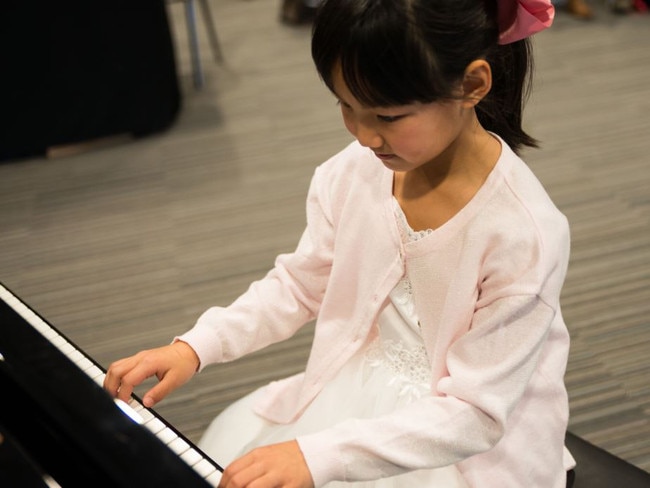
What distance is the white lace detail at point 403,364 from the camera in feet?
3.84

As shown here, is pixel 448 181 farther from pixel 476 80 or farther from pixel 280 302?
pixel 280 302

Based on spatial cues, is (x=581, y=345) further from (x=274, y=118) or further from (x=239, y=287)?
(x=274, y=118)

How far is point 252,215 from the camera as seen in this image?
9.09ft

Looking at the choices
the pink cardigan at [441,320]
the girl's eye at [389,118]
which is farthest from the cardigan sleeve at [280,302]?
the girl's eye at [389,118]

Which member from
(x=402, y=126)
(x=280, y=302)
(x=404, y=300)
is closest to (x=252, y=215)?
(x=280, y=302)

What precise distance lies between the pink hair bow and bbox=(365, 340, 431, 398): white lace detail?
0.49 metres

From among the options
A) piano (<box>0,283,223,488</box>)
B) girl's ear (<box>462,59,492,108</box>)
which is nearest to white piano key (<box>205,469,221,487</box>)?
Answer: piano (<box>0,283,223,488</box>)

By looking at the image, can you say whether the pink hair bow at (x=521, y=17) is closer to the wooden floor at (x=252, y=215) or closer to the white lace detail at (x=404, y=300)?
the white lace detail at (x=404, y=300)

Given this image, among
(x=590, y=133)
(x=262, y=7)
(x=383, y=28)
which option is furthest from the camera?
(x=262, y=7)

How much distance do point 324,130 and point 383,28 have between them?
99.2 inches

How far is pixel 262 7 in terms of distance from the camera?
4.84 metres

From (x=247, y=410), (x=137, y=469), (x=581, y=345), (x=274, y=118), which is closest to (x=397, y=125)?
(x=137, y=469)

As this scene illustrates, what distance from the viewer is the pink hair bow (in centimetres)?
91

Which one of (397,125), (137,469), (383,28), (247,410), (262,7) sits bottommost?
(262,7)
